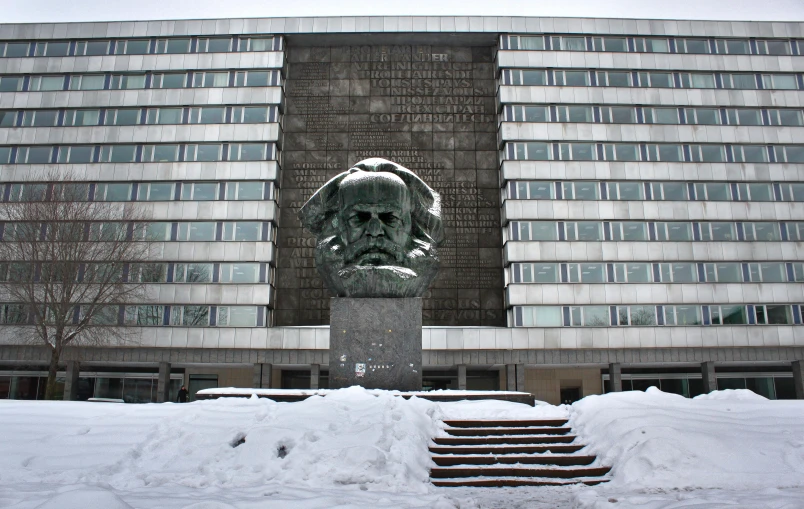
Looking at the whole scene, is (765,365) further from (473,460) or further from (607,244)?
(473,460)

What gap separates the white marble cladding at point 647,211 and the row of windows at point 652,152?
10.3ft

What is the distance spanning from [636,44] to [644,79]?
2.68 meters

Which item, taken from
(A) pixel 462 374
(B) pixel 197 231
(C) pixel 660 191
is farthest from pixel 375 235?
(C) pixel 660 191

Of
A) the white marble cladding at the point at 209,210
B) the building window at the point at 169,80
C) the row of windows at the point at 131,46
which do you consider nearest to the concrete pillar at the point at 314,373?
the white marble cladding at the point at 209,210

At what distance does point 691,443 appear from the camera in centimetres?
723

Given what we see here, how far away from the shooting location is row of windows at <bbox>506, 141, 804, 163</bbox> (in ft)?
126

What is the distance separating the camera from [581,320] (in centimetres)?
3572

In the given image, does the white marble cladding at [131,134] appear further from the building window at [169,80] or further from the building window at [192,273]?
the building window at [192,273]

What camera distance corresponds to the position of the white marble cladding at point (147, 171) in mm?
38219

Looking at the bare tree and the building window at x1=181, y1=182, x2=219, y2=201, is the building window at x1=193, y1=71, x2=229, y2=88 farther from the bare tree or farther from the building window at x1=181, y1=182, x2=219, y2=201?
the bare tree

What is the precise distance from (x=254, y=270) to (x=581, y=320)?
68.7 ft

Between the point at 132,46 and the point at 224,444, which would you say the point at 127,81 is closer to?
the point at 132,46

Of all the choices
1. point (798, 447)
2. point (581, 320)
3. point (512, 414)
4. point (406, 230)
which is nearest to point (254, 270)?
point (581, 320)

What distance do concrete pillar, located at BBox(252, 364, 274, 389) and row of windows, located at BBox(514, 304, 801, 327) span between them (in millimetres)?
15763
